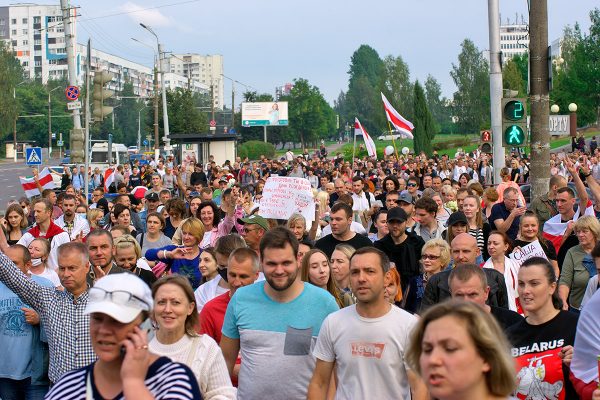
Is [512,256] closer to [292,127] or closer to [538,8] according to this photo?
[538,8]

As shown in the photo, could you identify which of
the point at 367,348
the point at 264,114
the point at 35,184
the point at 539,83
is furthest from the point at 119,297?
the point at 264,114

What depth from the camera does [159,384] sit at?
12.1ft

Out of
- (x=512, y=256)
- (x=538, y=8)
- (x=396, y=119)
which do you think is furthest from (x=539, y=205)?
(x=396, y=119)

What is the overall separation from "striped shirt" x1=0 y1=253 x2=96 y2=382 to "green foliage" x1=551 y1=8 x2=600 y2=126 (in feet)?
264

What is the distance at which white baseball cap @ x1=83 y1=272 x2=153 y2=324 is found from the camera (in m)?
3.63

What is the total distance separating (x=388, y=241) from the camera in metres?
11.3

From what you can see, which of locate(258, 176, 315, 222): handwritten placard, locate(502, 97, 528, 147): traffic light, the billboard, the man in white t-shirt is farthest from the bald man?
the billboard

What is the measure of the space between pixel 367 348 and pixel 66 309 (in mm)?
2207

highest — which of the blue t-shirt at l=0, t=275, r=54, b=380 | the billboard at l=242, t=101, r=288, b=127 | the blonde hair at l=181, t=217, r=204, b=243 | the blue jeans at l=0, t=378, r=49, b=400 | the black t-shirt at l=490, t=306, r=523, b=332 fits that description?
the billboard at l=242, t=101, r=288, b=127

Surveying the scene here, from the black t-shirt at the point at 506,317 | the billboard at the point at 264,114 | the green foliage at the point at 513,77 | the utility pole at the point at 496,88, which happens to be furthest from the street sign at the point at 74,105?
the billboard at the point at 264,114

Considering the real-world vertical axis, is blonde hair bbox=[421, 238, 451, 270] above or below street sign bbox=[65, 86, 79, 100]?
below

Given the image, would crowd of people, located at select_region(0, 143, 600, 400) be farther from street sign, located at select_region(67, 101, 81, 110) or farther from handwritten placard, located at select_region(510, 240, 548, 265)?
street sign, located at select_region(67, 101, 81, 110)

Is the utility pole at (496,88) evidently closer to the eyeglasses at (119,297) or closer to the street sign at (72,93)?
the street sign at (72,93)

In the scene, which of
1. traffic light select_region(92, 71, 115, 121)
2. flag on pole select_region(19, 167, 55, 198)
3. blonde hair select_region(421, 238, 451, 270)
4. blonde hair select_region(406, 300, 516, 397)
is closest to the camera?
blonde hair select_region(406, 300, 516, 397)
